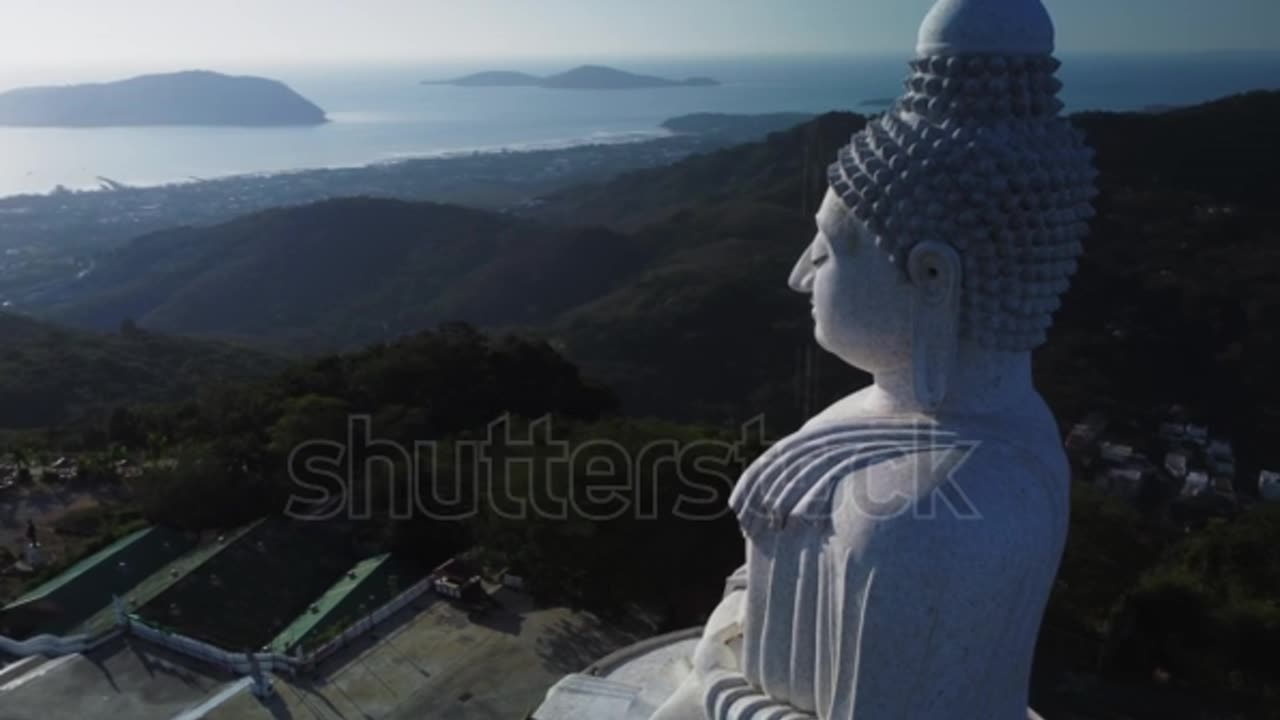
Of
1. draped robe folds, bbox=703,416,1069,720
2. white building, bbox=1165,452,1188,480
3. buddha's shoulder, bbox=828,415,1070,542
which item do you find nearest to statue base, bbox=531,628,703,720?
draped robe folds, bbox=703,416,1069,720

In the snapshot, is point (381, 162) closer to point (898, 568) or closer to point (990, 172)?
point (990, 172)

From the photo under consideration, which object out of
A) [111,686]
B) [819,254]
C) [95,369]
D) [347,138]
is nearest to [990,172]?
[819,254]

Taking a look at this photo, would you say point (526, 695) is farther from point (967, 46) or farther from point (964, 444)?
point (967, 46)

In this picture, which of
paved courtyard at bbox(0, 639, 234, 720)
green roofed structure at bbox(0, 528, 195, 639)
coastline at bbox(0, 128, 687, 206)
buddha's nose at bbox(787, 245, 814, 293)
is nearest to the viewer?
buddha's nose at bbox(787, 245, 814, 293)

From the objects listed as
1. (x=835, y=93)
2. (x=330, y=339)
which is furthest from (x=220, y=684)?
(x=835, y=93)

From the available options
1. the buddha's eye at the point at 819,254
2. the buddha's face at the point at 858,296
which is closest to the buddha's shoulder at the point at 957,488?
the buddha's face at the point at 858,296

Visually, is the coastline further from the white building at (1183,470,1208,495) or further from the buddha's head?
the buddha's head
